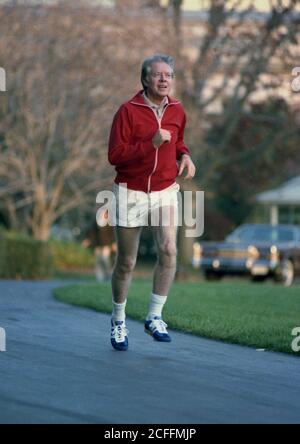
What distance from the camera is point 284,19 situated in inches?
1492

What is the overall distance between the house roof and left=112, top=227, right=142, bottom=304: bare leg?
144 feet

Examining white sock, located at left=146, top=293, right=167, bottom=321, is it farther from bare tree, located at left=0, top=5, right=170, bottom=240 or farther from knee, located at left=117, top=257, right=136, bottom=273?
bare tree, located at left=0, top=5, right=170, bottom=240

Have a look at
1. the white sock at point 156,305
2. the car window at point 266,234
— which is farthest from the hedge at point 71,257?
the white sock at point 156,305

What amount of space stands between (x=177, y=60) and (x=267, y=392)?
30009 millimetres

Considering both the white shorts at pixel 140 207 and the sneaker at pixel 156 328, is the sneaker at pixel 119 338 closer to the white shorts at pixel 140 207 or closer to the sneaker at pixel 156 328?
the sneaker at pixel 156 328

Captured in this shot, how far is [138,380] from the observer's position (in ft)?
26.6

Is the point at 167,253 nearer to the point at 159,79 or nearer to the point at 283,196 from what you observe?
the point at 159,79

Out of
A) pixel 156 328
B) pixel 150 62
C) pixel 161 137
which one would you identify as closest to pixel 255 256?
pixel 156 328

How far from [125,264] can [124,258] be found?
5cm

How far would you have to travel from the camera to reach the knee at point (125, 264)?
10008mm

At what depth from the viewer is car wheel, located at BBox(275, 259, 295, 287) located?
33784 mm

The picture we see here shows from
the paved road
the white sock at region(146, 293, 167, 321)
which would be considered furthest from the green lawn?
the white sock at region(146, 293, 167, 321)
